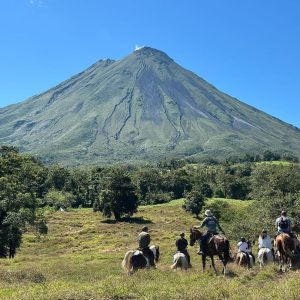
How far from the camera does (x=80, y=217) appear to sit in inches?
3312

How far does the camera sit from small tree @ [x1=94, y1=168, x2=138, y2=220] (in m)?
79.6

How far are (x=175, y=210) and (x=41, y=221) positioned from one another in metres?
57.1

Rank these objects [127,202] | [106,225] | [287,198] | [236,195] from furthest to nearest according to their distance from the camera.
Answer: [236,195] < [127,202] < [106,225] < [287,198]

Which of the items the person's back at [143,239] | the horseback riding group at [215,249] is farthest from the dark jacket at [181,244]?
the person's back at [143,239]

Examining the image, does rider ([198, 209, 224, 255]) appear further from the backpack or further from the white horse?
the white horse

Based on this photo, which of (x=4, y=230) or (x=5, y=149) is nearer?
(x=4, y=230)

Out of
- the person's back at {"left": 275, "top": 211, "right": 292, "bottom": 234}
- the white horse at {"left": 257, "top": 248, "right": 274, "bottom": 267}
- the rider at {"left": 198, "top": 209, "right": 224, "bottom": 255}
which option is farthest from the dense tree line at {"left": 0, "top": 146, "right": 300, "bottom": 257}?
the person's back at {"left": 275, "top": 211, "right": 292, "bottom": 234}

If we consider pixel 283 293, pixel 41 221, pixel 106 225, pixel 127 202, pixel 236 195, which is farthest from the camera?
pixel 236 195

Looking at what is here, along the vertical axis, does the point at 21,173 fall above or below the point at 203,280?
above

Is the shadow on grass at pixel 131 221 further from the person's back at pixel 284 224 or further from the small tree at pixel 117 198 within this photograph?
the person's back at pixel 284 224

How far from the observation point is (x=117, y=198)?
8000 centimetres

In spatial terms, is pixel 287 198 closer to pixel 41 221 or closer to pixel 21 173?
pixel 41 221

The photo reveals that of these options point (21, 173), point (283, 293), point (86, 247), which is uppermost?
point (21, 173)

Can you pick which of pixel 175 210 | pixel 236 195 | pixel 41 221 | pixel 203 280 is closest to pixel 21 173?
Result: pixel 41 221
